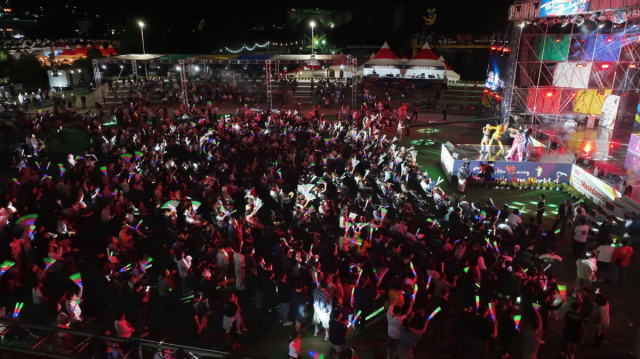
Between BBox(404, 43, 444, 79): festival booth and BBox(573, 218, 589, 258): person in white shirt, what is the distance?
24424 mm

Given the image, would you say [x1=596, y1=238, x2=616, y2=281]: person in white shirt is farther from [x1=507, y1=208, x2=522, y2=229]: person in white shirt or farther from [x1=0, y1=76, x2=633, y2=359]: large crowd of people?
[x1=507, y1=208, x2=522, y2=229]: person in white shirt

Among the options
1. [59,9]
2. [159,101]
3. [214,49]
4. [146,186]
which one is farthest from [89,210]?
[59,9]

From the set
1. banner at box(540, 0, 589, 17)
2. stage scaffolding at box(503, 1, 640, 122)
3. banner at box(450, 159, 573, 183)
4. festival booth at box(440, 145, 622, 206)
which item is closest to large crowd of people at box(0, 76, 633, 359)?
festival booth at box(440, 145, 622, 206)

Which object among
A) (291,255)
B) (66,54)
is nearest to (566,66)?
(291,255)

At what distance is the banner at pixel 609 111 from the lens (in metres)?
18.9

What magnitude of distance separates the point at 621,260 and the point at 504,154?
7.80 meters

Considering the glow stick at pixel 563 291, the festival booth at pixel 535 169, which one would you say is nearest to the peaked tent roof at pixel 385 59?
the festival booth at pixel 535 169

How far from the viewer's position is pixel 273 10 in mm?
65312

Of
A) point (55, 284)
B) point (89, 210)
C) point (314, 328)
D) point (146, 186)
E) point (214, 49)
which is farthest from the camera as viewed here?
point (214, 49)

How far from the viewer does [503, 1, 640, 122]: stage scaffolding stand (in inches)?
763

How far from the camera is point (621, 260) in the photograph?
7.38 meters

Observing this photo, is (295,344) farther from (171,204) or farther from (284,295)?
(171,204)

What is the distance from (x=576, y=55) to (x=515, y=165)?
437 inches

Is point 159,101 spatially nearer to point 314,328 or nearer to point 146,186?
point 146,186
